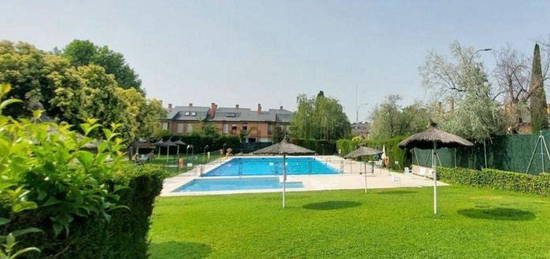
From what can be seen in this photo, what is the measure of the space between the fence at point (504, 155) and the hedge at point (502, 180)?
0.96m

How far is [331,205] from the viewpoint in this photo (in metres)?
9.58

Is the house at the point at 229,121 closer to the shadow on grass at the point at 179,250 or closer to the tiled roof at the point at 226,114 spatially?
the tiled roof at the point at 226,114

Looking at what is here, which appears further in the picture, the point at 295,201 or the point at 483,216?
the point at 295,201

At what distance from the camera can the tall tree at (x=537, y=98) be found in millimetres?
16172

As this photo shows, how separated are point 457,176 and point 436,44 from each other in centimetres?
792

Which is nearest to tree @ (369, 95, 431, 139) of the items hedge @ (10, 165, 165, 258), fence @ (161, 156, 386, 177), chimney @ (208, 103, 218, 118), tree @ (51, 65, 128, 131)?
fence @ (161, 156, 386, 177)

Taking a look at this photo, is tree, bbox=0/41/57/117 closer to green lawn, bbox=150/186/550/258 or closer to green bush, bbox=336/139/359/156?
green lawn, bbox=150/186/550/258

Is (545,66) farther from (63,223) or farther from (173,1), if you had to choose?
(63,223)

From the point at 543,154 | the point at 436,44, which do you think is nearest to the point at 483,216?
the point at 543,154

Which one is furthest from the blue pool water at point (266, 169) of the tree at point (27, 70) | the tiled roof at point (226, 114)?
the tiled roof at point (226, 114)

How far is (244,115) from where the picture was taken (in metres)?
59.4

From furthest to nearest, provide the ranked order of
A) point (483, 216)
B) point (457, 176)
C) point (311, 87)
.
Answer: point (311, 87), point (457, 176), point (483, 216)

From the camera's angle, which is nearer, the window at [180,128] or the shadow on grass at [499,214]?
the shadow on grass at [499,214]

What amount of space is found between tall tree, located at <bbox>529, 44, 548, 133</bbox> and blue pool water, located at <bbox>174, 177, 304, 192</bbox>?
13056 millimetres
